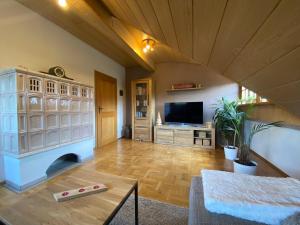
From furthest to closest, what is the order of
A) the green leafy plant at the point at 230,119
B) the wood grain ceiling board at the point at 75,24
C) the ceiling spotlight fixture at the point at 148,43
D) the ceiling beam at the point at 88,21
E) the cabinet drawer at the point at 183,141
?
the cabinet drawer at the point at 183,141 < the ceiling spotlight fixture at the point at 148,43 < the green leafy plant at the point at 230,119 < the wood grain ceiling board at the point at 75,24 < the ceiling beam at the point at 88,21

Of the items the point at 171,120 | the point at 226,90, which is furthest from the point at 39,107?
the point at 226,90

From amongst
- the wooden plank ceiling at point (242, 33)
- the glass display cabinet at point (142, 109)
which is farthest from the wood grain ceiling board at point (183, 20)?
the glass display cabinet at point (142, 109)

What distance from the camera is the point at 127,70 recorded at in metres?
4.79

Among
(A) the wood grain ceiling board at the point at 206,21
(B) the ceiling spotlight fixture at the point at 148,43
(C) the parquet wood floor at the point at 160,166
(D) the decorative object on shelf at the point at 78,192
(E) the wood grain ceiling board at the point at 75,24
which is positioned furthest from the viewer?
(B) the ceiling spotlight fixture at the point at 148,43

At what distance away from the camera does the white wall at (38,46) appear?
1890mm

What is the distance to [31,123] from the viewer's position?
1.80 m

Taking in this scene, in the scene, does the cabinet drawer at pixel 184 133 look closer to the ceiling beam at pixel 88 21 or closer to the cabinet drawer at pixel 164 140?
the cabinet drawer at pixel 164 140

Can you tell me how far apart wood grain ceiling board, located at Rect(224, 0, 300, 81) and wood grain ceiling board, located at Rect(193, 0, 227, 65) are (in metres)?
0.22

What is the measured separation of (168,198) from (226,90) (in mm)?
3243

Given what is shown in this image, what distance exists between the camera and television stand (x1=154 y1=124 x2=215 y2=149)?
3.47 m

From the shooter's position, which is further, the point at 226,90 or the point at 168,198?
the point at 226,90

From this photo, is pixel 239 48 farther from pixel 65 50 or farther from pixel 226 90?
pixel 226 90

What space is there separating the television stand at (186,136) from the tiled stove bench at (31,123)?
7.37 ft

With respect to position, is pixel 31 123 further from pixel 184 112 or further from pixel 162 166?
pixel 184 112
